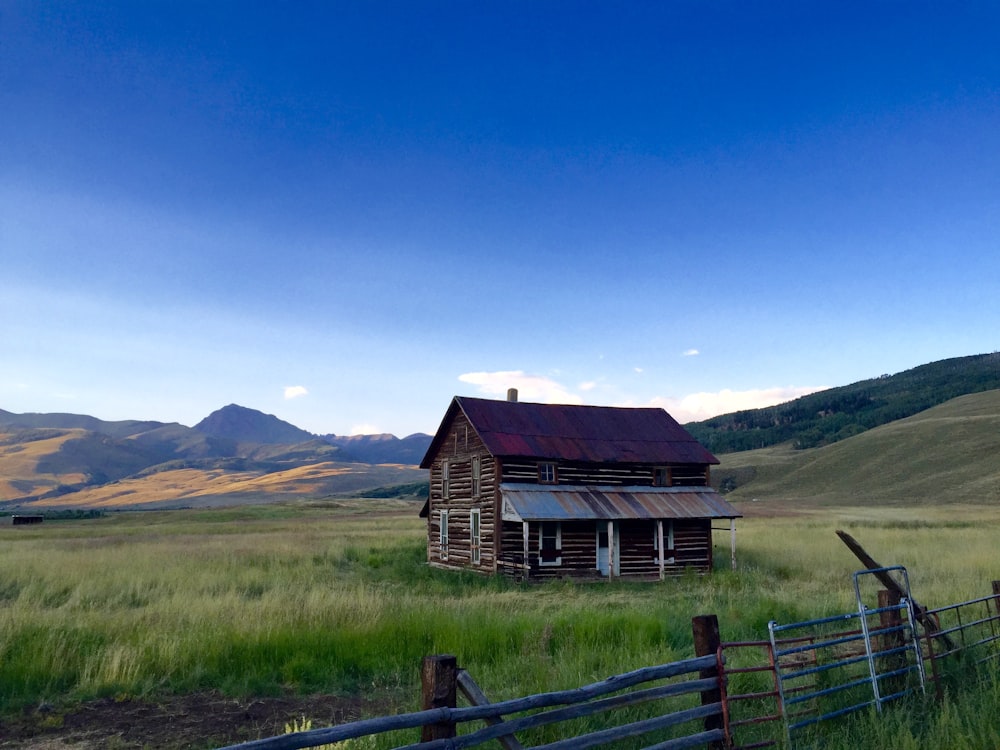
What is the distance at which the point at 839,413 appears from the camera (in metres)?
154

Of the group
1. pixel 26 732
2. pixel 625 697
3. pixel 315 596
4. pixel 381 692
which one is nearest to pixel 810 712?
pixel 625 697

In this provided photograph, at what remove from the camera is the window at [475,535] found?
2539 centimetres

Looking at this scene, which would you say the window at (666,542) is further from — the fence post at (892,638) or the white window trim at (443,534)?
the fence post at (892,638)

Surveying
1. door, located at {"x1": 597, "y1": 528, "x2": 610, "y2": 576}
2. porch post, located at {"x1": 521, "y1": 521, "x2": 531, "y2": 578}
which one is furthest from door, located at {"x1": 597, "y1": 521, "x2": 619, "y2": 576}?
porch post, located at {"x1": 521, "y1": 521, "x2": 531, "y2": 578}

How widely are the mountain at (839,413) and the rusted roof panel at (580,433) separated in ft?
370

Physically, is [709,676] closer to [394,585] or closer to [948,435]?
[394,585]

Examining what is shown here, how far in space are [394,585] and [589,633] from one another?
10.6 metres

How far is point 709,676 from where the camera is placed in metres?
6.26

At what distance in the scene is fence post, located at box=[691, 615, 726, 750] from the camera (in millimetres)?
6250

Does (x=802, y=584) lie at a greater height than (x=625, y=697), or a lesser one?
lesser

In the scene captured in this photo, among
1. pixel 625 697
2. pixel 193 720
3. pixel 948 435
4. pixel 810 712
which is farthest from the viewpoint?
pixel 948 435

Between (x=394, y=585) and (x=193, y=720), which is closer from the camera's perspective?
(x=193, y=720)

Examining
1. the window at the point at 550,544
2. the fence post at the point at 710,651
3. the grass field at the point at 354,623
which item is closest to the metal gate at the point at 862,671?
the grass field at the point at 354,623

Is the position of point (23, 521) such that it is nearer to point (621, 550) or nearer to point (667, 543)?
point (621, 550)
